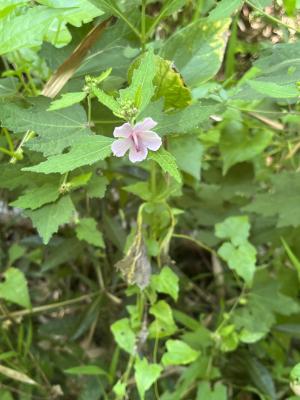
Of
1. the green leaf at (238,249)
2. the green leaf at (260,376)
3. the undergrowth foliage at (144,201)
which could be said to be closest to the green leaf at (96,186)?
the undergrowth foliage at (144,201)

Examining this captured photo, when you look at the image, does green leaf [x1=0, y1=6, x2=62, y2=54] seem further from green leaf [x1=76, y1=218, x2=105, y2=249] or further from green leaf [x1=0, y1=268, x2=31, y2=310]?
green leaf [x1=0, y1=268, x2=31, y2=310]

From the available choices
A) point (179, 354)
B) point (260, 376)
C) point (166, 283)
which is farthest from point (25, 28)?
point (260, 376)

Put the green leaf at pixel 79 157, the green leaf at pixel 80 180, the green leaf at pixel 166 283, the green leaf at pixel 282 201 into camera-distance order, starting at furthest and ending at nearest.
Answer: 1. the green leaf at pixel 282 201
2. the green leaf at pixel 166 283
3. the green leaf at pixel 80 180
4. the green leaf at pixel 79 157

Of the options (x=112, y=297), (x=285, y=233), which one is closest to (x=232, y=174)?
(x=285, y=233)

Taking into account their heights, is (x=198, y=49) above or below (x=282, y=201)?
above

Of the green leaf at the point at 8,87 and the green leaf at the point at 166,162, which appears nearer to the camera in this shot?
the green leaf at the point at 166,162

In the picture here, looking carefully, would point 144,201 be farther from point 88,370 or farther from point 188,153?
point 88,370

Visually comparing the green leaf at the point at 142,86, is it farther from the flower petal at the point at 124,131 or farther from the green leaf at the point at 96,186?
the green leaf at the point at 96,186
